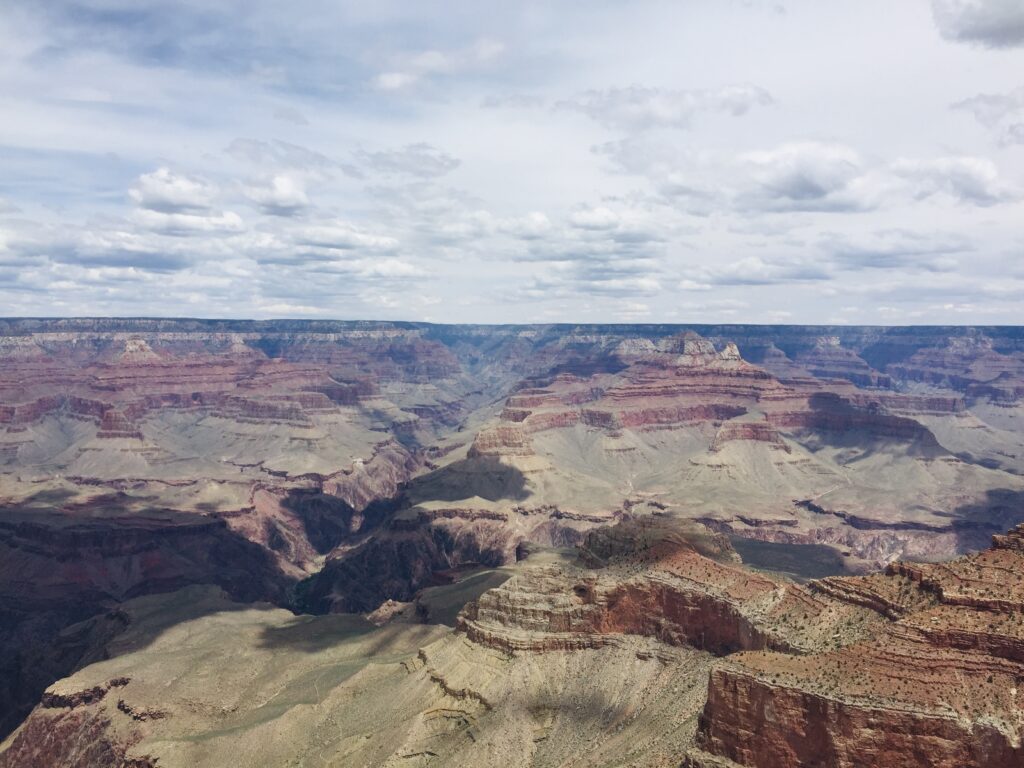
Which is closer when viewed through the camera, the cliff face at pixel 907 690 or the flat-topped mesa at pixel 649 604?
the cliff face at pixel 907 690

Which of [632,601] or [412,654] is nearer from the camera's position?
[632,601]

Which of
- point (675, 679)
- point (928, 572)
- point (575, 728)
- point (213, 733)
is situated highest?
point (928, 572)

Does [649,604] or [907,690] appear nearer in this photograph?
[907,690]

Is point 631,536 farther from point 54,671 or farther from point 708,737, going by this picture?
point 54,671

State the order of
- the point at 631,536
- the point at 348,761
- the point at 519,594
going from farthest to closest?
the point at 631,536
the point at 519,594
the point at 348,761

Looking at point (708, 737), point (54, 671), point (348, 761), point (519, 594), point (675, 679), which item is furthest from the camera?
point (54, 671)

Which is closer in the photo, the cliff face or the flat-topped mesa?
the cliff face

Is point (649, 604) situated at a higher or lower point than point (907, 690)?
lower

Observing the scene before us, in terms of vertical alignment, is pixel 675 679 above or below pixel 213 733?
above

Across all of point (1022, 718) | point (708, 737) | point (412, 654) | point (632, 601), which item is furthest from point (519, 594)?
point (1022, 718)
